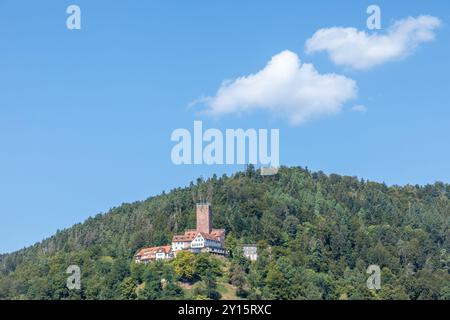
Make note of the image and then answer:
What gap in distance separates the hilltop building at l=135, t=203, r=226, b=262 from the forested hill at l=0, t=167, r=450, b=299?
2.33 m

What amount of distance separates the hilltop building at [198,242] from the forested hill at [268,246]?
2333 mm

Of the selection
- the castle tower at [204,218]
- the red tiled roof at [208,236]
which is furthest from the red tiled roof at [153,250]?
the castle tower at [204,218]

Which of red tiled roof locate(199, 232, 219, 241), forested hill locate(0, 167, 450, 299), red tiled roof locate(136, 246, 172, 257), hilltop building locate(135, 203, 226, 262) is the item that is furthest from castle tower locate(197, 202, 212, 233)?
red tiled roof locate(136, 246, 172, 257)

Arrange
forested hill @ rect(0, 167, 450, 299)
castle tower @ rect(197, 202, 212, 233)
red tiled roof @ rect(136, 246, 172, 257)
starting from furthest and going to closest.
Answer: castle tower @ rect(197, 202, 212, 233), red tiled roof @ rect(136, 246, 172, 257), forested hill @ rect(0, 167, 450, 299)

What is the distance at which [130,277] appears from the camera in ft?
381

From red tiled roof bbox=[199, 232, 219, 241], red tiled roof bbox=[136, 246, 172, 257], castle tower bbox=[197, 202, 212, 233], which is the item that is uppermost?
castle tower bbox=[197, 202, 212, 233]

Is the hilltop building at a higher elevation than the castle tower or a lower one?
lower

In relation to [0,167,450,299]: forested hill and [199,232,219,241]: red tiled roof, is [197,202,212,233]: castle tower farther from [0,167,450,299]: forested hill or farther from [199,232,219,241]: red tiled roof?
[0,167,450,299]: forested hill

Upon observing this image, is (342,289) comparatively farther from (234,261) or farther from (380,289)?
(234,261)

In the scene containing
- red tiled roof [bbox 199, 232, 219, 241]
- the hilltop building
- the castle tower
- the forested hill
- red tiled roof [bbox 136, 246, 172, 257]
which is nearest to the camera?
the forested hill

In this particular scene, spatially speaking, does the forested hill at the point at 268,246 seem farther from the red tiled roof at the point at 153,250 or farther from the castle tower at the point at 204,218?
the castle tower at the point at 204,218

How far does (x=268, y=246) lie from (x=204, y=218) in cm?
1283

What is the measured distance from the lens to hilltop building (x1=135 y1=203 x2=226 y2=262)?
125 meters
